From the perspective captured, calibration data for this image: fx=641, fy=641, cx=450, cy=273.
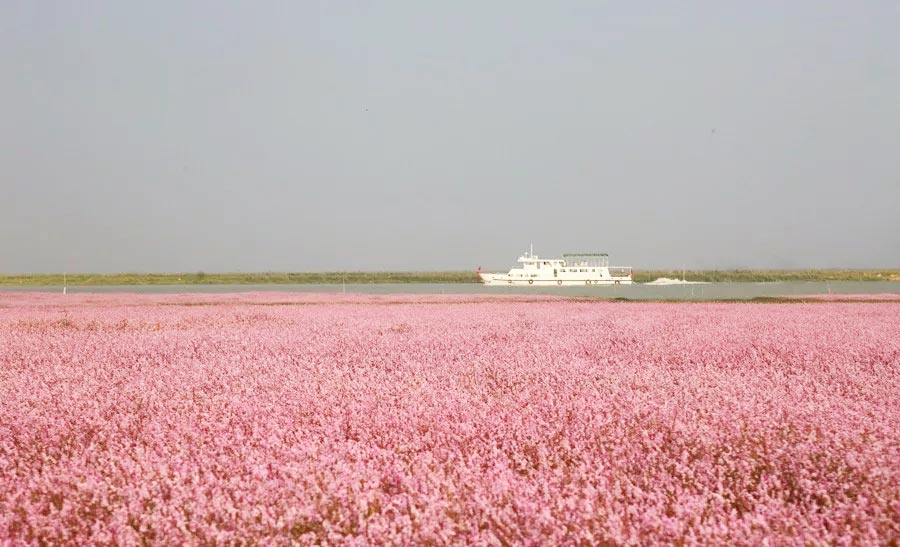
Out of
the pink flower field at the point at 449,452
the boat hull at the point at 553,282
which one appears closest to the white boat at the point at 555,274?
the boat hull at the point at 553,282

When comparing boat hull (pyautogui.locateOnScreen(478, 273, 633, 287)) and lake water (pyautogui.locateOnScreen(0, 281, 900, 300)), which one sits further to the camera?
boat hull (pyautogui.locateOnScreen(478, 273, 633, 287))

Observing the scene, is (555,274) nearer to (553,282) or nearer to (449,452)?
(553,282)

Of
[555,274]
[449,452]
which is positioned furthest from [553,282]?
[449,452]

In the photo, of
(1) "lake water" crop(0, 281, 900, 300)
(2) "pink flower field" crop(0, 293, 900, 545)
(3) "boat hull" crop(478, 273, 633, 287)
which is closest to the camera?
(2) "pink flower field" crop(0, 293, 900, 545)

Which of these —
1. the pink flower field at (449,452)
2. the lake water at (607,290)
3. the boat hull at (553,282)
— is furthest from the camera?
the boat hull at (553,282)

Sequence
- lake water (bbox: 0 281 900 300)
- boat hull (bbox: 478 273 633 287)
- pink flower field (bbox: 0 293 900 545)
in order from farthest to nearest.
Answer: boat hull (bbox: 478 273 633 287)
lake water (bbox: 0 281 900 300)
pink flower field (bbox: 0 293 900 545)

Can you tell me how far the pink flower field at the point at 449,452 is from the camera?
251cm

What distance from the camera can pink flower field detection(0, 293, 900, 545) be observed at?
2514 millimetres

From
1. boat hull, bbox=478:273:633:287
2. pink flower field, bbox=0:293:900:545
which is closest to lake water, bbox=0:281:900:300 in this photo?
boat hull, bbox=478:273:633:287

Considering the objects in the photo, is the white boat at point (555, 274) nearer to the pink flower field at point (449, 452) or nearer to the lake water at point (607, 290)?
the lake water at point (607, 290)

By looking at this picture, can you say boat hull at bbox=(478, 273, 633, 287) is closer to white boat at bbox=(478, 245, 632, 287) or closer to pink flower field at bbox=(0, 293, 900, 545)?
white boat at bbox=(478, 245, 632, 287)

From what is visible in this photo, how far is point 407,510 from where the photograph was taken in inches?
107

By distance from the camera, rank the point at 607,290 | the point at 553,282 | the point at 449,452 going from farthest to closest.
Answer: the point at 553,282 < the point at 607,290 < the point at 449,452

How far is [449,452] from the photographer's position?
331 cm
